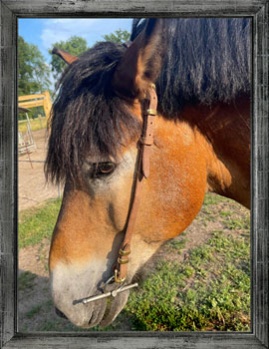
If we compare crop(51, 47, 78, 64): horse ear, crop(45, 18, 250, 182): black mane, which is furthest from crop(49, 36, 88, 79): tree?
crop(45, 18, 250, 182): black mane

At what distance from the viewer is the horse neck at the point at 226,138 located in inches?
36.1

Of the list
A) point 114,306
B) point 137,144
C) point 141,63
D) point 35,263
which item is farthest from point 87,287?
point 141,63

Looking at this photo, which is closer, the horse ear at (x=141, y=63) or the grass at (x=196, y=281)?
the horse ear at (x=141, y=63)

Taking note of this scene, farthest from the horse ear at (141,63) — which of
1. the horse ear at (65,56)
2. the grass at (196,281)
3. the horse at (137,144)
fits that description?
the grass at (196,281)

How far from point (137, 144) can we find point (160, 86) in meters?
0.17

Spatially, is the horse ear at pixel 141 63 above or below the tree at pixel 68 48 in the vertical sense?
below

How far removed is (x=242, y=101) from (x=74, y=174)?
22.1 inches

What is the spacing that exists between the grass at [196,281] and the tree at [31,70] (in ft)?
1.43

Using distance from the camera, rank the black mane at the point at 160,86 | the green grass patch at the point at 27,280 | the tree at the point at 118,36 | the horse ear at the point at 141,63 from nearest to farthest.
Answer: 1. the horse ear at the point at 141,63
2. the black mane at the point at 160,86
3. the tree at the point at 118,36
4. the green grass patch at the point at 27,280

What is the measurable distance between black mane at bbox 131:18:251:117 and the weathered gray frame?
0.07 m

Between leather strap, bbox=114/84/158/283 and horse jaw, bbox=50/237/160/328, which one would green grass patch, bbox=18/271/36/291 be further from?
leather strap, bbox=114/84/158/283

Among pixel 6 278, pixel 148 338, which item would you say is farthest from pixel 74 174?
pixel 148 338

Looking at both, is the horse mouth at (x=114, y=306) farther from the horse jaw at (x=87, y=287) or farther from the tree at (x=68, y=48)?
the tree at (x=68, y=48)

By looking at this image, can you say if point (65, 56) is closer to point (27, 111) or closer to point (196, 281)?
point (27, 111)
